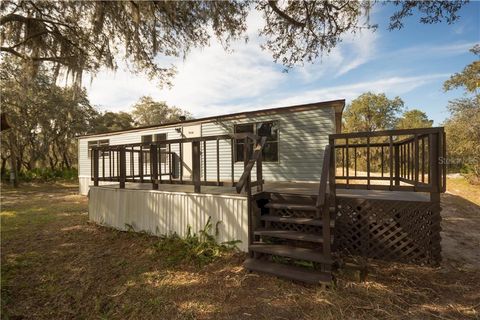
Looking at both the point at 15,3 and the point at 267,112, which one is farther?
the point at 267,112

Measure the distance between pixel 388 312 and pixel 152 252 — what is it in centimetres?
356

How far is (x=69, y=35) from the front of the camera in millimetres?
6363

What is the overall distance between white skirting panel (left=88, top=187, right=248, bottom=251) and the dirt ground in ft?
1.53

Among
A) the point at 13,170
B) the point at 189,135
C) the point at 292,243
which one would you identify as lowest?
the point at 292,243

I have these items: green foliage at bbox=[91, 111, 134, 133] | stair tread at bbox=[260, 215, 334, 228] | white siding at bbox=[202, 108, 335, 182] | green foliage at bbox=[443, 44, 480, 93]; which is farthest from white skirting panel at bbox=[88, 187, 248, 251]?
green foliage at bbox=[91, 111, 134, 133]

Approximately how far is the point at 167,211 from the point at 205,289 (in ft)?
7.11

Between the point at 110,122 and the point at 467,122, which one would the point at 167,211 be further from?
the point at 110,122

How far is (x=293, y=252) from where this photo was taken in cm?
325

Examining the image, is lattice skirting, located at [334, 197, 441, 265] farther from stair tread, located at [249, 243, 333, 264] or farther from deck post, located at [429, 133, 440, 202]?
stair tread, located at [249, 243, 333, 264]

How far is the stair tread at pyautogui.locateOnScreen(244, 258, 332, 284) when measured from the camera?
2934 millimetres

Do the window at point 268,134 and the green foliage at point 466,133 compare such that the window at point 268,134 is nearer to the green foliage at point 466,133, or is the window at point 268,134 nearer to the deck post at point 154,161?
the deck post at point 154,161

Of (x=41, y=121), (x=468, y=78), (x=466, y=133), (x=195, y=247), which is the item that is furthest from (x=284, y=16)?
(x=41, y=121)

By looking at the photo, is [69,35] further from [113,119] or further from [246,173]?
[113,119]

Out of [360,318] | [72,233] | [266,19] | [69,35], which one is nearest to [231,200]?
[360,318]
